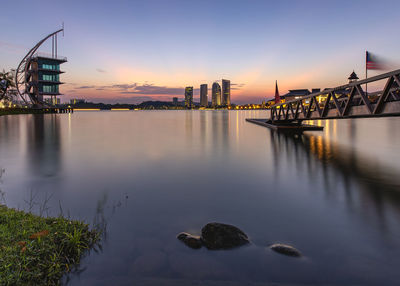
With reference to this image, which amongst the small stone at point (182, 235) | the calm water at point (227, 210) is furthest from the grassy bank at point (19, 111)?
the small stone at point (182, 235)

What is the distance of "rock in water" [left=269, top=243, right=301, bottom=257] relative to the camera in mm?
4738

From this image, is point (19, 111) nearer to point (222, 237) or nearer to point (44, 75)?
point (44, 75)

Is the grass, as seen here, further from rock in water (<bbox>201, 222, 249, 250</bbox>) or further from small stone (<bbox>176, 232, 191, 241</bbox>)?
rock in water (<bbox>201, 222, 249, 250</bbox>)

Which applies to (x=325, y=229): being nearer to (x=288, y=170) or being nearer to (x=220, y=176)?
(x=220, y=176)

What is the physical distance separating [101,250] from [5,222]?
230cm

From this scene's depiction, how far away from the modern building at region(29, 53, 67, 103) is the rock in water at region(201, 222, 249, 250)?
355ft

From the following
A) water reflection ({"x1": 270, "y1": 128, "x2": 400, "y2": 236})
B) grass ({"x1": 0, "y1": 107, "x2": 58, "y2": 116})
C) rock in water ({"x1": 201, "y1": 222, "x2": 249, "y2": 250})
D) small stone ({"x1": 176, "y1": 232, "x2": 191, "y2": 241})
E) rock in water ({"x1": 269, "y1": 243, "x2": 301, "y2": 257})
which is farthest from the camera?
grass ({"x1": 0, "y1": 107, "x2": 58, "y2": 116})

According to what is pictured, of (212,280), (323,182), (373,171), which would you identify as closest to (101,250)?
(212,280)

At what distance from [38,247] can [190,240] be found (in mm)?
2634

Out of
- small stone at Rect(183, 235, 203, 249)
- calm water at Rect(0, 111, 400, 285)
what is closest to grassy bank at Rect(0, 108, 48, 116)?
calm water at Rect(0, 111, 400, 285)

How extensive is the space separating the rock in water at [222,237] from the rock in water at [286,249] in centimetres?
56

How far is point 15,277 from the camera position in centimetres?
372

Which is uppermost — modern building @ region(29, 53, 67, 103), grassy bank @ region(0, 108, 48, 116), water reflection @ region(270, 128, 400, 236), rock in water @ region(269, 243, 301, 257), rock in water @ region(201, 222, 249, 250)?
modern building @ region(29, 53, 67, 103)

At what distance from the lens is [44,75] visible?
98.1 metres
